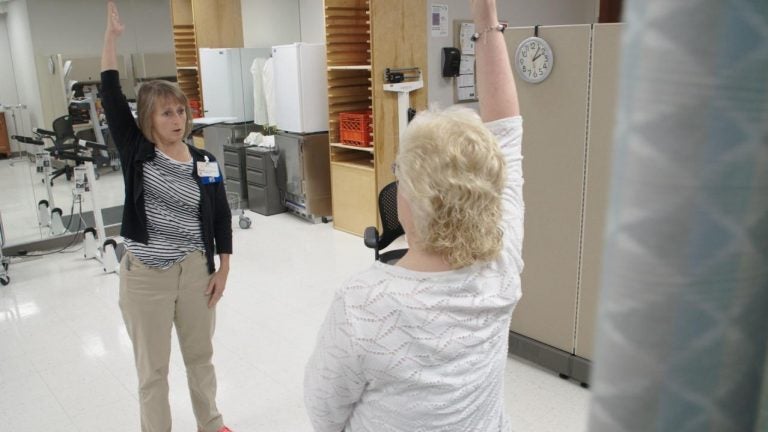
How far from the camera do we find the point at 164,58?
6.72 metres

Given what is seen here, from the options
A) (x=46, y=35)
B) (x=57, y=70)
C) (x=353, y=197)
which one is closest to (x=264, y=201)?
(x=353, y=197)

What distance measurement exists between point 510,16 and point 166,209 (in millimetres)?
5718

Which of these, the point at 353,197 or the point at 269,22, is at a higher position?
the point at 269,22

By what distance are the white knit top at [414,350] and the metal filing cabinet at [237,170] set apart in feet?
21.6

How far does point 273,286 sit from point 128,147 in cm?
275

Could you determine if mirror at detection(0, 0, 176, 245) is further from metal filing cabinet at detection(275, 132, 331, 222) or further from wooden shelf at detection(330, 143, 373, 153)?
wooden shelf at detection(330, 143, 373, 153)

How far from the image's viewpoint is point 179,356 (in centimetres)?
380

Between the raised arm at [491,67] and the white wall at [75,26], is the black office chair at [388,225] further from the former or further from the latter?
the white wall at [75,26]

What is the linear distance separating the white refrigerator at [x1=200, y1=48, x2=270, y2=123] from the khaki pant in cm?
523

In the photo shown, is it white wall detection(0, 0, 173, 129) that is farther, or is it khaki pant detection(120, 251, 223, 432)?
white wall detection(0, 0, 173, 129)

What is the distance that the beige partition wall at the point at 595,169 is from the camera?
9.77 ft

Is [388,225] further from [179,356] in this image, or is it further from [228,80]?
[228,80]

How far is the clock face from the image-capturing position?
3223 mm

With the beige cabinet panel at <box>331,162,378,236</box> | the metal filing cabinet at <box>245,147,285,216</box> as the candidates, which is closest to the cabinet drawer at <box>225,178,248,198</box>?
the metal filing cabinet at <box>245,147,285,216</box>
